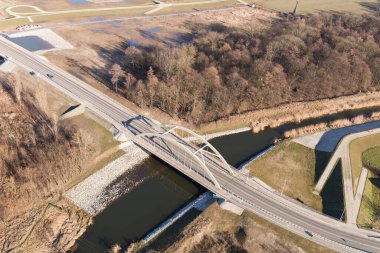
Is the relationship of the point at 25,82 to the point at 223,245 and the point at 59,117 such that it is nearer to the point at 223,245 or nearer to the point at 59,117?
the point at 59,117

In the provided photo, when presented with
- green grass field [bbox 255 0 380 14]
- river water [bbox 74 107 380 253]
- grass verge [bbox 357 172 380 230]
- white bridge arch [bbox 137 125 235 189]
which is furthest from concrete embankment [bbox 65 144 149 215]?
green grass field [bbox 255 0 380 14]

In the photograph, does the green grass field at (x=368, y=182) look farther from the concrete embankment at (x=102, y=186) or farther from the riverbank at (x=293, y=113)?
the concrete embankment at (x=102, y=186)

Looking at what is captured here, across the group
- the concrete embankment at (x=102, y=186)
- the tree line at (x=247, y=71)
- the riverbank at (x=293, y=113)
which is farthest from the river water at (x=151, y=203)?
the tree line at (x=247, y=71)

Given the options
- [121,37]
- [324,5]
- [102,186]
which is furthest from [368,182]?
[324,5]

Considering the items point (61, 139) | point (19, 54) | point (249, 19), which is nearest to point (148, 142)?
point (61, 139)

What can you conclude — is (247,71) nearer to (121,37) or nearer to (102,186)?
(102,186)
